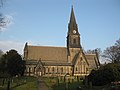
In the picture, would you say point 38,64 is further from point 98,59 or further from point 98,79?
point 98,79

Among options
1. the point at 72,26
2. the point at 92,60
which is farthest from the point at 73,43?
the point at 92,60

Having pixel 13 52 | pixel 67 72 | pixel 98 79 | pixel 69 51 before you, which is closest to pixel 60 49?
pixel 69 51

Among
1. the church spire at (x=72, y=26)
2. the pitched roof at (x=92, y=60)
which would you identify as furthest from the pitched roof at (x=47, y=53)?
the pitched roof at (x=92, y=60)

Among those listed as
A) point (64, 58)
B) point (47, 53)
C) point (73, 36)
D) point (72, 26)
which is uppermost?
point (72, 26)

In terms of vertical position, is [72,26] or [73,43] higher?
[72,26]

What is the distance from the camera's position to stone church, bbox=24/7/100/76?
78.6 m

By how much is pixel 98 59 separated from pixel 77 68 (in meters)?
11.7

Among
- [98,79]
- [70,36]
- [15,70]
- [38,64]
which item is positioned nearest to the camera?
[98,79]

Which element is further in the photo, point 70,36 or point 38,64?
point 70,36

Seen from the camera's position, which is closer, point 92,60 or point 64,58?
point 64,58

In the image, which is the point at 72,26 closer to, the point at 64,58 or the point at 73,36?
the point at 73,36

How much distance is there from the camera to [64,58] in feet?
267

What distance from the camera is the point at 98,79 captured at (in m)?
27.6

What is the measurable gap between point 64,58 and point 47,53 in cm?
723
